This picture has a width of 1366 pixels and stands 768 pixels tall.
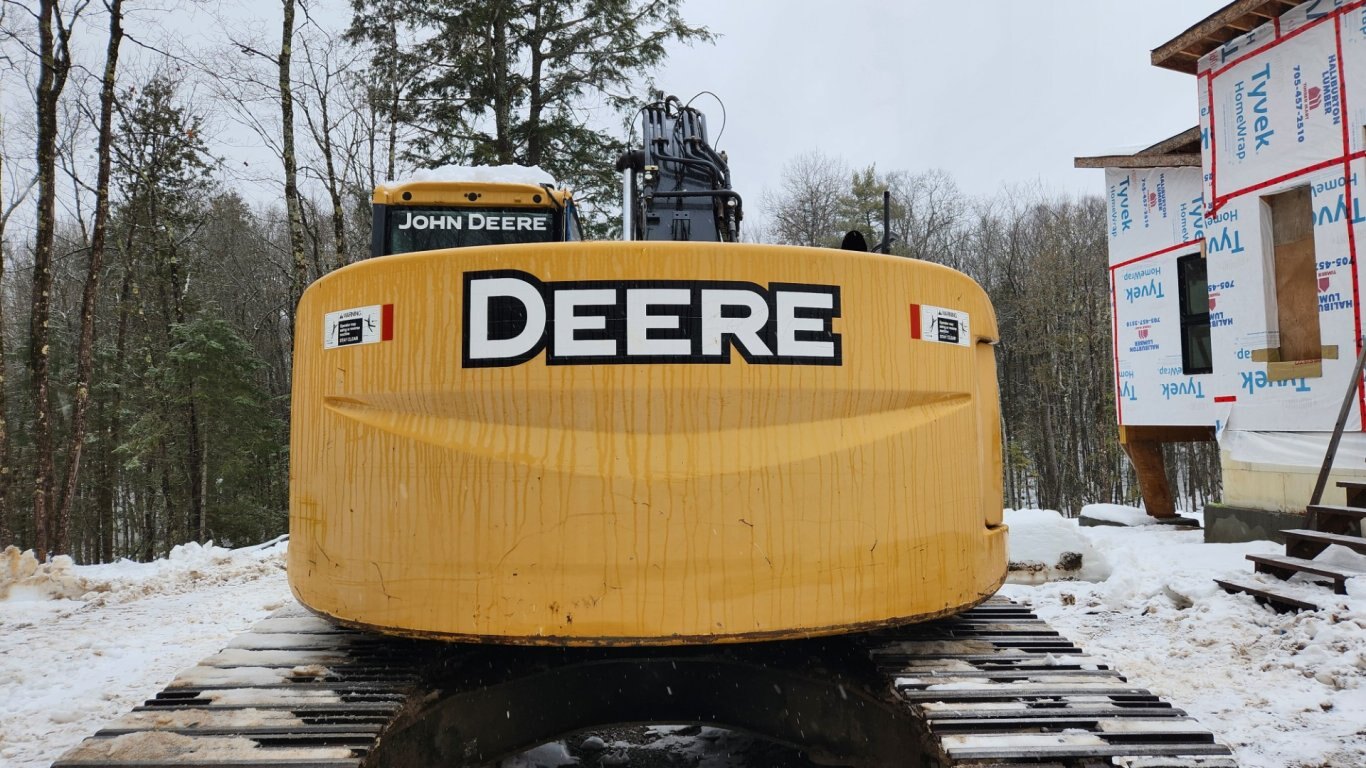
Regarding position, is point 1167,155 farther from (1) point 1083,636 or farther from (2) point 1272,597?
(1) point 1083,636

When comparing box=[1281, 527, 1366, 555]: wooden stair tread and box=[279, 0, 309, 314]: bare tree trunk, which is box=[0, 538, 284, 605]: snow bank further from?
box=[1281, 527, 1366, 555]: wooden stair tread

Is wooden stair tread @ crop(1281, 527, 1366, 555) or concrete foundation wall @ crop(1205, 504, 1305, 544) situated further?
concrete foundation wall @ crop(1205, 504, 1305, 544)

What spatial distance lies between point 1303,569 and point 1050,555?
7.52 feet

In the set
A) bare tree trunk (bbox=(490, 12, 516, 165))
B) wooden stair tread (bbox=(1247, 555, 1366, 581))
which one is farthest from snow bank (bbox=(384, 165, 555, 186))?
bare tree trunk (bbox=(490, 12, 516, 165))

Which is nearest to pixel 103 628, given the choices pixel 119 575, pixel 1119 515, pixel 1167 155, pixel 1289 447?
pixel 119 575

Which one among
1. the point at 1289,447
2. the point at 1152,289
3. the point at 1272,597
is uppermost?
the point at 1152,289

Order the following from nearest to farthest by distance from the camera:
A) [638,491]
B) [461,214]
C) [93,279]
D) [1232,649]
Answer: [638,491] → [461,214] → [1232,649] → [93,279]

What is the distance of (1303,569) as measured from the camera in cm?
604

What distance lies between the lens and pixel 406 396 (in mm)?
2068

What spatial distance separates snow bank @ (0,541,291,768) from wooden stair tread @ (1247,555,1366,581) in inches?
313

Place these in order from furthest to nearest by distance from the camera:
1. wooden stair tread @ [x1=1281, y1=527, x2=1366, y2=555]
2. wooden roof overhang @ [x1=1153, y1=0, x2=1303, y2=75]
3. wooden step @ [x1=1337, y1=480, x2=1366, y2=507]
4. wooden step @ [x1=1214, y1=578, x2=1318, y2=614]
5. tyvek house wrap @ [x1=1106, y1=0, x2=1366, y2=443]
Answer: wooden roof overhang @ [x1=1153, y1=0, x2=1303, y2=75] < tyvek house wrap @ [x1=1106, y1=0, x2=1366, y2=443] < wooden step @ [x1=1337, y1=480, x2=1366, y2=507] < wooden stair tread @ [x1=1281, y1=527, x2=1366, y2=555] < wooden step @ [x1=1214, y1=578, x2=1318, y2=614]

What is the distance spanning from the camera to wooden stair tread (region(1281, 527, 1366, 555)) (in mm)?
6148

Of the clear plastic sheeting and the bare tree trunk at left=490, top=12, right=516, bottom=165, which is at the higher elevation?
the bare tree trunk at left=490, top=12, right=516, bottom=165

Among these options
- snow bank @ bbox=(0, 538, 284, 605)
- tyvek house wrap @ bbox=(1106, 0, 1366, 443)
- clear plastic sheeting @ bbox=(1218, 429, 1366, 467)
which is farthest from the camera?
tyvek house wrap @ bbox=(1106, 0, 1366, 443)
